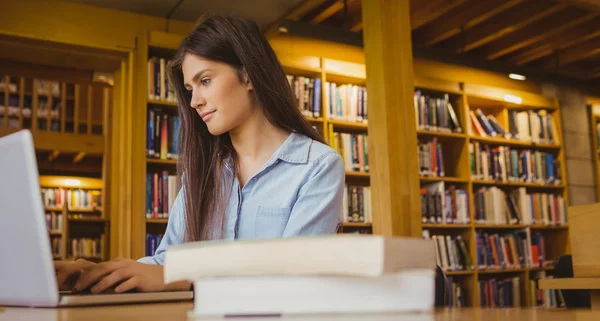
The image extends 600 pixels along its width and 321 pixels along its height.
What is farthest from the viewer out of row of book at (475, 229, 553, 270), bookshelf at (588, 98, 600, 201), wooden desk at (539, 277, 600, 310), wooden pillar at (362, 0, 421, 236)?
bookshelf at (588, 98, 600, 201)

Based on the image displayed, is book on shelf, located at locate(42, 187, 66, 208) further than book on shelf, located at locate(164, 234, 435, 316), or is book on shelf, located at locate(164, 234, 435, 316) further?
book on shelf, located at locate(42, 187, 66, 208)

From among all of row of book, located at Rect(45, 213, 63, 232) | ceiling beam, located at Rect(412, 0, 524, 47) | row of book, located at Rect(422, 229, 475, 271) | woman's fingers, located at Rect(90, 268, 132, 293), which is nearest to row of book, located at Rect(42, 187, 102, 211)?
row of book, located at Rect(45, 213, 63, 232)

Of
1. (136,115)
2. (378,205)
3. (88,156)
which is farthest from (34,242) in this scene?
(88,156)

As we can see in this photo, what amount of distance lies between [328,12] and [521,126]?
2.19 meters

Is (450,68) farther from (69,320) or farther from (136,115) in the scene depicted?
(69,320)

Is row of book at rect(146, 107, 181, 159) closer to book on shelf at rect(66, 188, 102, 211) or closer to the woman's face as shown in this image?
the woman's face

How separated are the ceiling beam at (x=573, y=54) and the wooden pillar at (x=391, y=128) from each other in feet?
9.47

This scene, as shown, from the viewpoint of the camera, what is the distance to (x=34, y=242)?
76 centimetres

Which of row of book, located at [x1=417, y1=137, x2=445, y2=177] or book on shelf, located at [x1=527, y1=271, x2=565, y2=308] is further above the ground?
row of book, located at [x1=417, y1=137, x2=445, y2=177]

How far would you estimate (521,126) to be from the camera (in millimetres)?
5730

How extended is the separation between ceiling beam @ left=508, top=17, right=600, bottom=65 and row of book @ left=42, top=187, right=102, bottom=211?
6.60 meters

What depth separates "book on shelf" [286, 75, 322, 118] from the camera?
4441mm

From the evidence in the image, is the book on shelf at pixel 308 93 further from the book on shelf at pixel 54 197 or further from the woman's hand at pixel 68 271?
the book on shelf at pixel 54 197

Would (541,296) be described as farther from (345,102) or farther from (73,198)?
(73,198)
